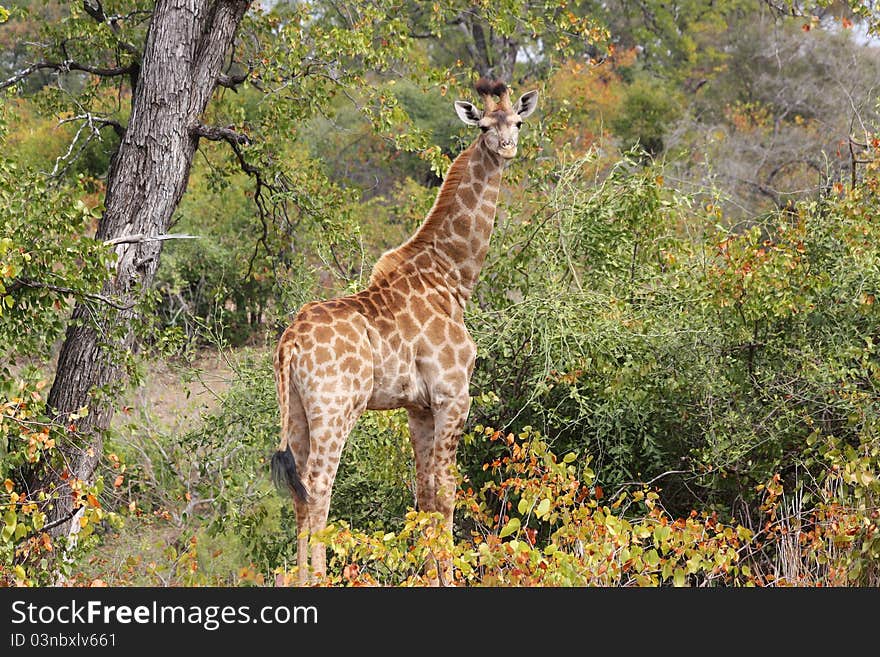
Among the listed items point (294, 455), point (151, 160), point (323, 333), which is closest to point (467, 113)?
point (323, 333)

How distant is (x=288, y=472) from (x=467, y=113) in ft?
7.54

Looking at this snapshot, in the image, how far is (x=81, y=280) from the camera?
5922 mm

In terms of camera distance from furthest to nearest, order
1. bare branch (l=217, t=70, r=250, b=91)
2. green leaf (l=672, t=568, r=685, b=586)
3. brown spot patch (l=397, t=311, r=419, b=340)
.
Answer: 1. bare branch (l=217, t=70, r=250, b=91)
2. brown spot patch (l=397, t=311, r=419, b=340)
3. green leaf (l=672, t=568, r=685, b=586)

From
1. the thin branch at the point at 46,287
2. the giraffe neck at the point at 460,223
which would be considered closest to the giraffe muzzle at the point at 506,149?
the giraffe neck at the point at 460,223

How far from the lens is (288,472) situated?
18.5 ft

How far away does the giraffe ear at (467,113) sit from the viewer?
6.30m

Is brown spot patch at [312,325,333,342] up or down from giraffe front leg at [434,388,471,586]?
up

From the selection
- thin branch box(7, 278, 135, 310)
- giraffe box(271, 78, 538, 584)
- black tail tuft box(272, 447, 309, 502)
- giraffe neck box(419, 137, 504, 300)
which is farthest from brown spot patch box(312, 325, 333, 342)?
thin branch box(7, 278, 135, 310)

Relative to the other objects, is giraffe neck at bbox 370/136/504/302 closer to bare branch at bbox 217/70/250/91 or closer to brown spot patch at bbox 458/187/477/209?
brown spot patch at bbox 458/187/477/209

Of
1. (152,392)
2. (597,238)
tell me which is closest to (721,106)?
(152,392)

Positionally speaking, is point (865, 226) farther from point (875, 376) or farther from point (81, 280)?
point (81, 280)

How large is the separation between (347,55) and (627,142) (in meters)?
17.8

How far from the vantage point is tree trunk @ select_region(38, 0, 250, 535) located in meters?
7.52

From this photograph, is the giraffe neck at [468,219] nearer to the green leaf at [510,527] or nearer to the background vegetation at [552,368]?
the background vegetation at [552,368]
